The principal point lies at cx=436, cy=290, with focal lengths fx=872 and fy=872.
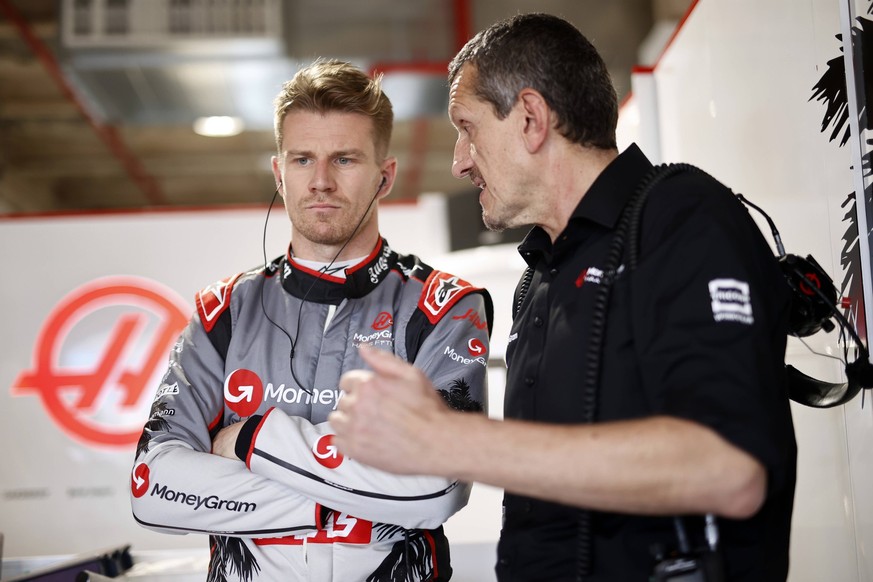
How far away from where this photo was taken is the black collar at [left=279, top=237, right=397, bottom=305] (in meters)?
1.83

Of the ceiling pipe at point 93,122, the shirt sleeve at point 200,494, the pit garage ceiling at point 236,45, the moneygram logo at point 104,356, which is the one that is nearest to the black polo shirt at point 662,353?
the shirt sleeve at point 200,494

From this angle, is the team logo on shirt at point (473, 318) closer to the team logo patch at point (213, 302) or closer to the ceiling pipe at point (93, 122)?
the team logo patch at point (213, 302)

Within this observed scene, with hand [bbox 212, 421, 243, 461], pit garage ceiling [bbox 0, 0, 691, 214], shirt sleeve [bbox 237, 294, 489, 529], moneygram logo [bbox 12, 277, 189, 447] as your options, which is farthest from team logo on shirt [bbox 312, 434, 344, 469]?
moneygram logo [bbox 12, 277, 189, 447]

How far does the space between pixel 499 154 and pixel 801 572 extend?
1.26 m

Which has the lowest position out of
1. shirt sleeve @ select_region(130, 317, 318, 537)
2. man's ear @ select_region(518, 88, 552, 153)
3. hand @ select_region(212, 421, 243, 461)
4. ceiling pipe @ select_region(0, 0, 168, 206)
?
shirt sleeve @ select_region(130, 317, 318, 537)

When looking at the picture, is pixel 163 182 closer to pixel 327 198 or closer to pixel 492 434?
pixel 327 198

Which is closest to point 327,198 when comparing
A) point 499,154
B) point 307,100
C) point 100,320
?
point 307,100

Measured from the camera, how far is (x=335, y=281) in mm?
1850

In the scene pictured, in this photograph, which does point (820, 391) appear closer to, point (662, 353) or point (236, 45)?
point (662, 353)

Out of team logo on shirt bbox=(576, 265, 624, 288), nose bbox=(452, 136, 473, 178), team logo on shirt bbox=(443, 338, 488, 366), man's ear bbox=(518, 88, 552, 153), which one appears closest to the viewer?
team logo on shirt bbox=(576, 265, 624, 288)

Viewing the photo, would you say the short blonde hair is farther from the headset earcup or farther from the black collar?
the headset earcup

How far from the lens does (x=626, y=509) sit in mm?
948

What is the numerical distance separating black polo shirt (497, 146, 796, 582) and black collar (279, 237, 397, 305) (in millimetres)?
582

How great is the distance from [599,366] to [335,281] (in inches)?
33.6
